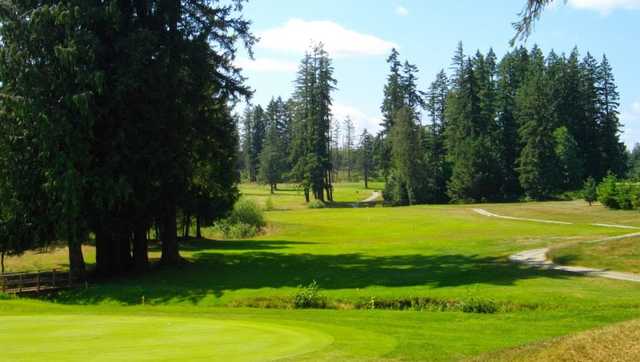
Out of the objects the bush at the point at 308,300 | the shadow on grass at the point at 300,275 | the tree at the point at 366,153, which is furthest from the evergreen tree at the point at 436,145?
the bush at the point at 308,300

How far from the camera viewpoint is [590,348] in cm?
1055

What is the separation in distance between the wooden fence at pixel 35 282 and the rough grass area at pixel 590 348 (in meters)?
26.4

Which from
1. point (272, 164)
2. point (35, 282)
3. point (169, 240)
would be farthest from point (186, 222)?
point (272, 164)

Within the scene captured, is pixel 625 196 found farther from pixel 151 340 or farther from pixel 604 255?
pixel 151 340

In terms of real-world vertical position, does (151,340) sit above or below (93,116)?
below

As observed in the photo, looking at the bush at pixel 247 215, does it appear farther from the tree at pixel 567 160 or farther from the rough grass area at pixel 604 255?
the tree at pixel 567 160

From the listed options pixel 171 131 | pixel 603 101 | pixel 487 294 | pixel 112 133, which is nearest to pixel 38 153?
pixel 112 133

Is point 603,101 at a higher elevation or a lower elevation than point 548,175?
higher

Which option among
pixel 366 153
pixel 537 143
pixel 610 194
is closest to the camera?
pixel 610 194

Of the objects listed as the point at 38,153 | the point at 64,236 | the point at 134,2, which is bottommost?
the point at 64,236

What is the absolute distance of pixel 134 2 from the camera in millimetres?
36250

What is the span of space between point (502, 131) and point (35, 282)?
94.5 metres

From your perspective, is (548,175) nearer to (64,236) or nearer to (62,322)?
(64,236)

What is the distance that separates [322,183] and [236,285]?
7974cm
